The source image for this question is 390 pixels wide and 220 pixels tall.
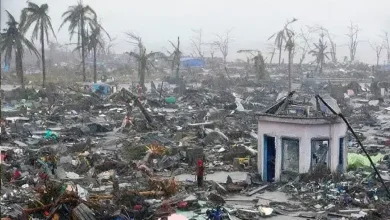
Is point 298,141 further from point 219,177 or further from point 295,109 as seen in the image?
point 219,177

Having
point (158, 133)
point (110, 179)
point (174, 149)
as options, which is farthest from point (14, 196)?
point (158, 133)

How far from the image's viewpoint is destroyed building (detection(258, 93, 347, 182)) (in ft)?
45.2

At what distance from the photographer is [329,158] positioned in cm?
1404

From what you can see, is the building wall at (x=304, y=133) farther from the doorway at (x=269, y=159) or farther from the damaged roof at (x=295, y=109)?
the damaged roof at (x=295, y=109)

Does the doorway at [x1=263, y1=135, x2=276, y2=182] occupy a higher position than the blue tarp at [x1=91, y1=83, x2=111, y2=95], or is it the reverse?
the blue tarp at [x1=91, y1=83, x2=111, y2=95]

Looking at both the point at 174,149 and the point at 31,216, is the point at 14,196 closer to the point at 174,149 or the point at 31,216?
the point at 31,216

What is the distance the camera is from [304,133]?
1372 centimetres

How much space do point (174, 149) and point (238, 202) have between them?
5.68 meters

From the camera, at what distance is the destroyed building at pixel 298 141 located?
13.8 metres

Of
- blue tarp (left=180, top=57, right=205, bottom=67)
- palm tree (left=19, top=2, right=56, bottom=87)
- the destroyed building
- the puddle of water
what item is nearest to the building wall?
the destroyed building

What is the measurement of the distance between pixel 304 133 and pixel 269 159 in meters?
1.36

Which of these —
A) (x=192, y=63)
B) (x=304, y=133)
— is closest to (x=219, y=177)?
(x=304, y=133)

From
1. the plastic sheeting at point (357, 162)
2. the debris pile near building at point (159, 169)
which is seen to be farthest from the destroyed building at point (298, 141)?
the plastic sheeting at point (357, 162)

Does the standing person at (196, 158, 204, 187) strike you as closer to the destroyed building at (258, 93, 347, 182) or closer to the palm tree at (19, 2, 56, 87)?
the destroyed building at (258, 93, 347, 182)
